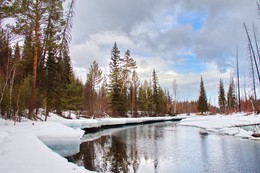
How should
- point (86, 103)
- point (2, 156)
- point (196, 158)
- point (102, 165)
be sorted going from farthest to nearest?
point (86, 103) → point (196, 158) → point (102, 165) → point (2, 156)

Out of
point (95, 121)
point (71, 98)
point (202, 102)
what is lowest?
point (95, 121)

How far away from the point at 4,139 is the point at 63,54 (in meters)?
13.7

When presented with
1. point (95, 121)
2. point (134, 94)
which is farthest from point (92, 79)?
point (134, 94)

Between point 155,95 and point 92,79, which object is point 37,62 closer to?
point 92,79

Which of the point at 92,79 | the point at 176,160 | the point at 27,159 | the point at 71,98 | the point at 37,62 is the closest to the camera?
the point at 27,159

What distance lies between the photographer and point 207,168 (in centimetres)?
888

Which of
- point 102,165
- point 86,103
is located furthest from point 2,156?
point 86,103

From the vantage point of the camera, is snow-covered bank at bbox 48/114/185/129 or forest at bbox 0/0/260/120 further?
snow-covered bank at bbox 48/114/185/129

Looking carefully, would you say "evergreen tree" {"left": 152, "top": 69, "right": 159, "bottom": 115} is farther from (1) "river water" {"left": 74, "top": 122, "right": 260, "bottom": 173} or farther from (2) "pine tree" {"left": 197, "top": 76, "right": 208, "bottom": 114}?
(1) "river water" {"left": 74, "top": 122, "right": 260, "bottom": 173}

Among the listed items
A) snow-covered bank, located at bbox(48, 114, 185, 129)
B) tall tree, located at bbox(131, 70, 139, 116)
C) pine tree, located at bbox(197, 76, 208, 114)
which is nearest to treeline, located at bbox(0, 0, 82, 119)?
snow-covered bank, located at bbox(48, 114, 185, 129)

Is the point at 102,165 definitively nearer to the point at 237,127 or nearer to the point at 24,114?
the point at 24,114

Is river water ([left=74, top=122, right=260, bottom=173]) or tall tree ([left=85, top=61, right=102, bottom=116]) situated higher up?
tall tree ([left=85, top=61, right=102, bottom=116])

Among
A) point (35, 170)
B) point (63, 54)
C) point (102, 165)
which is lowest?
point (102, 165)

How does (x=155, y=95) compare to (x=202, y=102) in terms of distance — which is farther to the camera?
(x=202, y=102)
